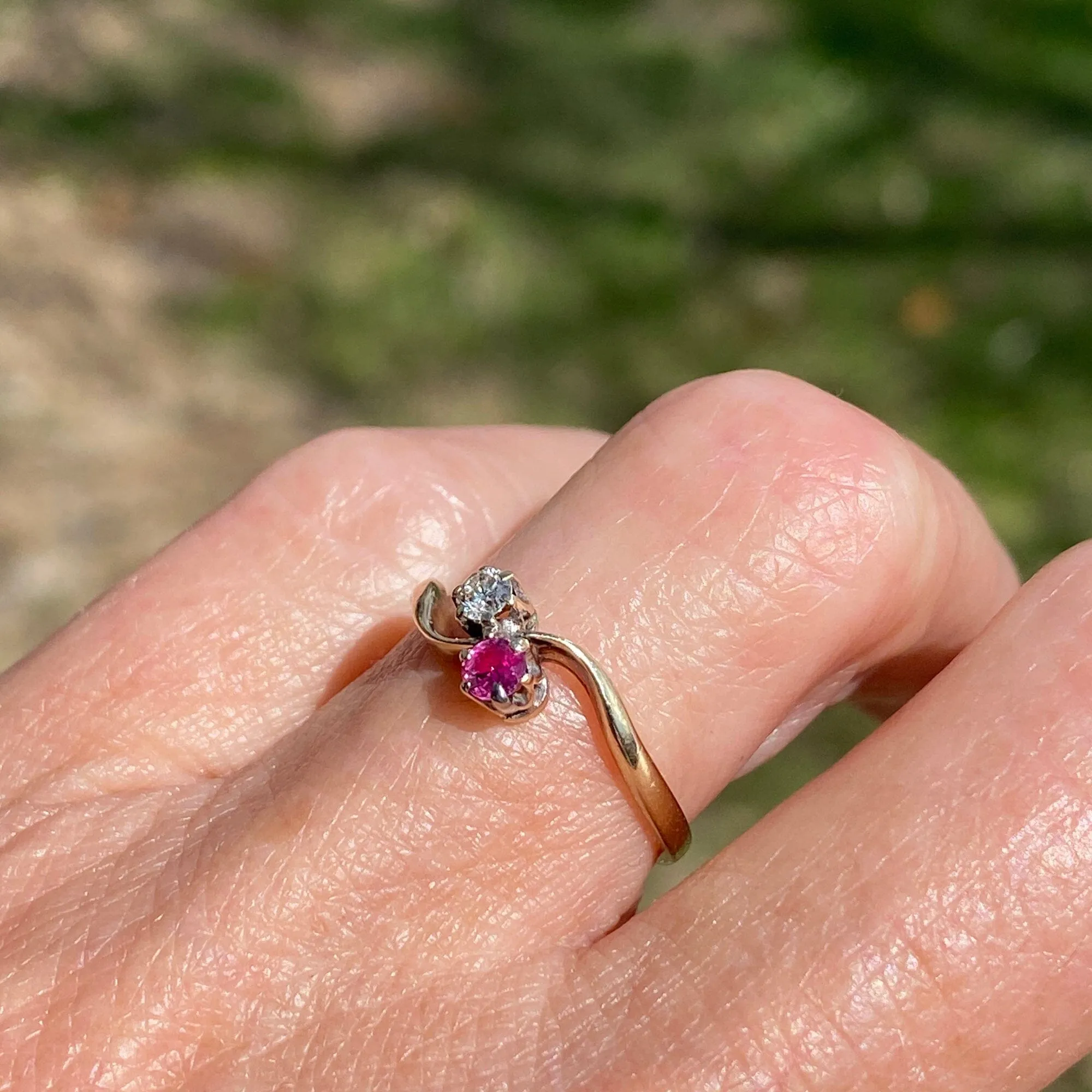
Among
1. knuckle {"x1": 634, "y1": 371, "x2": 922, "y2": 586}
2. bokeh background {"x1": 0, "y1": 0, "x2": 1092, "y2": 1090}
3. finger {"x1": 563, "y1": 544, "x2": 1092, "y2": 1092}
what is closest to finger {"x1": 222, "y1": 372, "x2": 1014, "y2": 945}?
knuckle {"x1": 634, "y1": 371, "x2": 922, "y2": 586}

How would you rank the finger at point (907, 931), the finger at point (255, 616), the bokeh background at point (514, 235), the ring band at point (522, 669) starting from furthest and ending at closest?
the bokeh background at point (514, 235)
the finger at point (255, 616)
the ring band at point (522, 669)
the finger at point (907, 931)

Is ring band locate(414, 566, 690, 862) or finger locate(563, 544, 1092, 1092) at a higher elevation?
ring band locate(414, 566, 690, 862)

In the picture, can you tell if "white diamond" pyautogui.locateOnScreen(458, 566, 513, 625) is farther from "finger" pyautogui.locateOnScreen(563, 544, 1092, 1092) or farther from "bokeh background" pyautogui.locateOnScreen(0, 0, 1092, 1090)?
"bokeh background" pyautogui.locateOnScreen(0, 0, 1092, 1090)

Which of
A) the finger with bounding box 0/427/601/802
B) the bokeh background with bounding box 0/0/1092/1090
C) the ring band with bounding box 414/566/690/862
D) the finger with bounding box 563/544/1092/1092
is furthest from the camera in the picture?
the bokeh background with bounding box 0/0/1092/1090

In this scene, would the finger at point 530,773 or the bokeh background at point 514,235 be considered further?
the bokeh background at point 514,235

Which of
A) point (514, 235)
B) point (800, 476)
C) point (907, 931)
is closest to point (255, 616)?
point (800, 476)

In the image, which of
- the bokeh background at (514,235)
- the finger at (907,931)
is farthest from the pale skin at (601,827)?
the bokeh background at (514,235)

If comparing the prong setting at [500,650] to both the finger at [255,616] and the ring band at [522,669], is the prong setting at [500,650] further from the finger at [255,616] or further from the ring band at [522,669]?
the finger at [255,616]
